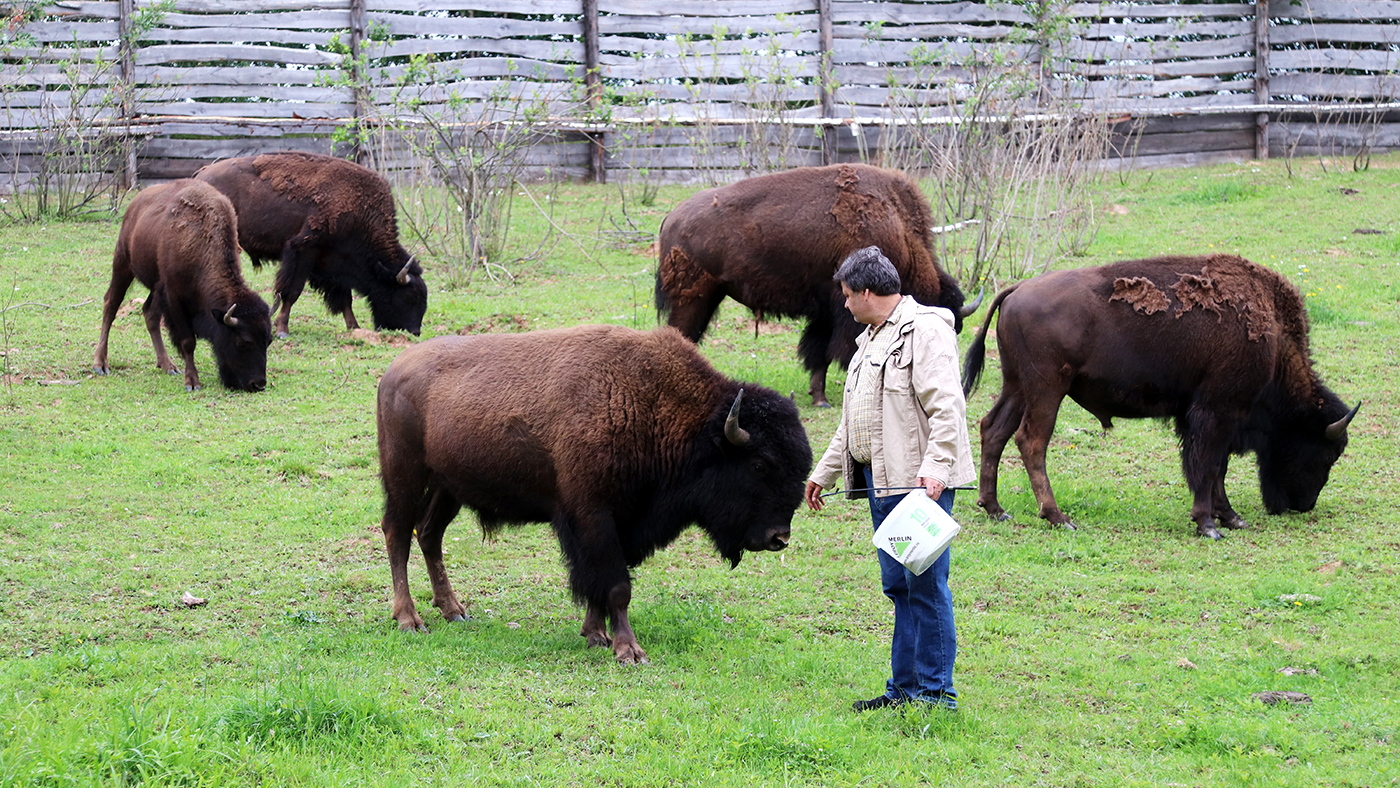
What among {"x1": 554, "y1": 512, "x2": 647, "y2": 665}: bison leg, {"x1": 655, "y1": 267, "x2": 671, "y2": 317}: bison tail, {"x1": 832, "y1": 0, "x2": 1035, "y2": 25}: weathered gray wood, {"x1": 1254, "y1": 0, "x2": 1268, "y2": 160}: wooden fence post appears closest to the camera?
{"x1": 554, "y1": 512, "x2": 647, "y2": 665}: bison leg

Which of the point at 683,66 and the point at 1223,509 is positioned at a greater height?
the point at 683,66

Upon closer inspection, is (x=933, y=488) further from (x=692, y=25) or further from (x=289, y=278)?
(x=692, y=25)

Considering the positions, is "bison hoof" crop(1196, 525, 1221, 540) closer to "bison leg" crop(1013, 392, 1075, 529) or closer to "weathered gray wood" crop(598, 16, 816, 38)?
"bison leg" crop(1013, 392, 1075, 529)

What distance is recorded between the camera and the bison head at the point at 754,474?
20.6 ft

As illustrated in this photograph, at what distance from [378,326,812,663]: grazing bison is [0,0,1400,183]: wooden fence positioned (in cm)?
1338

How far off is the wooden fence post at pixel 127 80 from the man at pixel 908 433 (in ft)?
57.3

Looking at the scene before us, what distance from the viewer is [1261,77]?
2277 cm

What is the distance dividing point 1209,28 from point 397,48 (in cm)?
1517

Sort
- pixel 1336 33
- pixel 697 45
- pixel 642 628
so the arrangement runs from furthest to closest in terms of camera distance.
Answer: pixel 1336 33
pixel 697 45
pixel 642 628

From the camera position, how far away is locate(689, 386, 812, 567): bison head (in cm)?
627

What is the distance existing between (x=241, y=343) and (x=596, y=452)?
21.8ft

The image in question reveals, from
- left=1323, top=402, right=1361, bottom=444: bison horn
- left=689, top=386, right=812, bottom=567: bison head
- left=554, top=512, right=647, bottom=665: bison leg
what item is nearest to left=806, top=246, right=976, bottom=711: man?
left=689, top=386, right=812, bottom=567: bison head

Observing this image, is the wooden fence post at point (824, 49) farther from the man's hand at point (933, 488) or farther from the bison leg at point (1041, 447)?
the man's hand at point (933, 488)

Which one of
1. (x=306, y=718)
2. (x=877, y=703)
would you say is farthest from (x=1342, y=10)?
(x=306, y=718)
